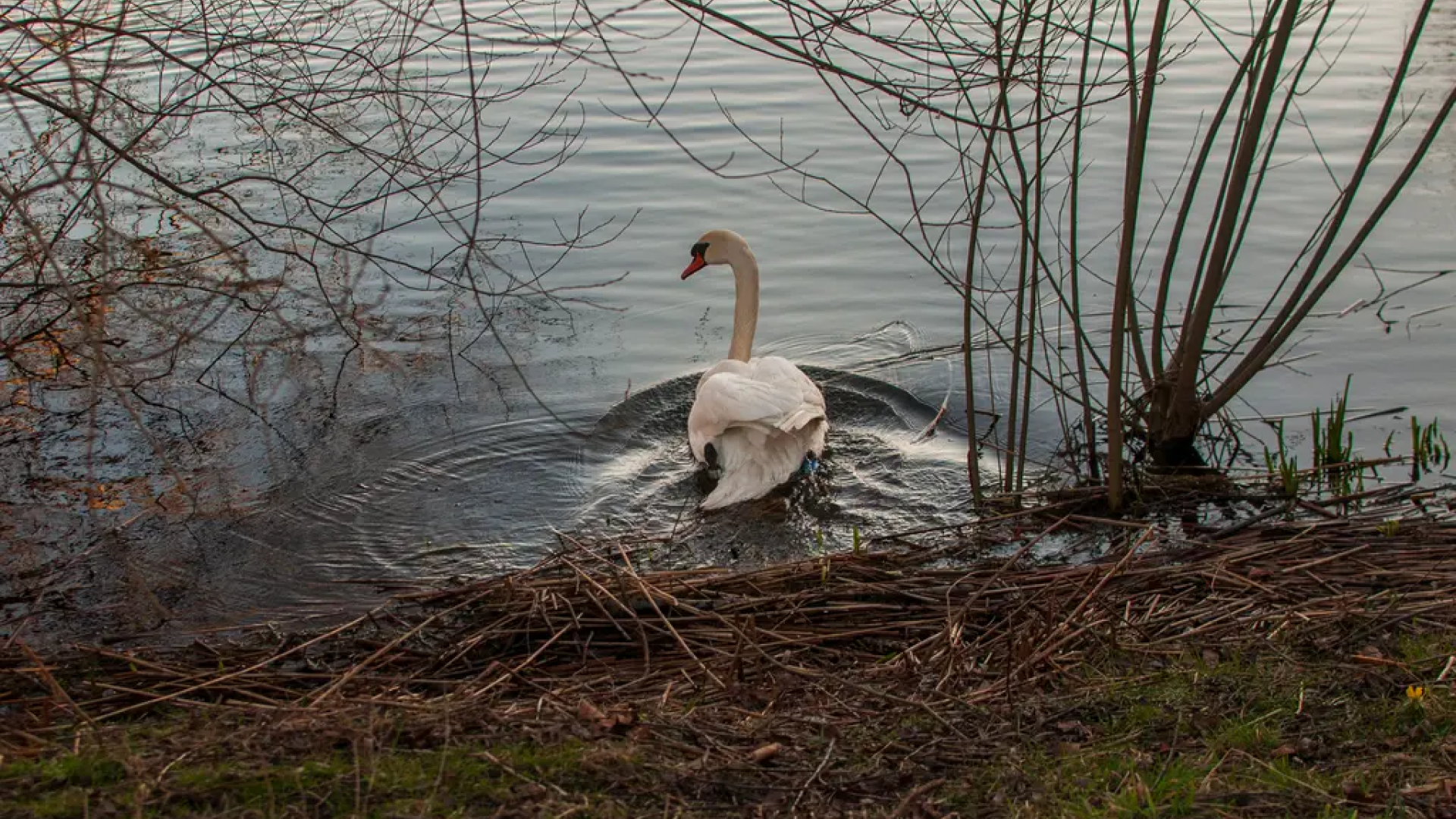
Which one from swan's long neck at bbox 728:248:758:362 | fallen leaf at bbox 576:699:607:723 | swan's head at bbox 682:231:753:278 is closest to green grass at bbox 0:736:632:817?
fallen leaf at bbox 576:699:607:723

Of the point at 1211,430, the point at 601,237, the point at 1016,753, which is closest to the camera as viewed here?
the point at 1016,753

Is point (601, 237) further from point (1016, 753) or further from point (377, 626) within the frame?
point (1016, 753)

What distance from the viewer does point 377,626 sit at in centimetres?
541

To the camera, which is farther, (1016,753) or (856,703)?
(856,703)

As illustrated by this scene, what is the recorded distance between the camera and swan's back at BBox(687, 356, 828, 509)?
305 inches

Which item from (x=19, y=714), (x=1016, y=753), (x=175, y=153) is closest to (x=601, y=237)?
(x=175, y=153)

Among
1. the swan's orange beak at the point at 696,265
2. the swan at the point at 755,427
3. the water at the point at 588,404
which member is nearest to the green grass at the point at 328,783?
the water at the point at 588,404

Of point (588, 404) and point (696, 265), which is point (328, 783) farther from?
point (696, 265)

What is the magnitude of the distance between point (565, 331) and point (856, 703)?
251 inches

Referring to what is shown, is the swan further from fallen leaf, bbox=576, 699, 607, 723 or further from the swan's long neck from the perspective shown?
fallen leaf, bbox=576, 699, 607, 723

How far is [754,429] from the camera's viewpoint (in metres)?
7.88

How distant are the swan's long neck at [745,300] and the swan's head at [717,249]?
40 mm

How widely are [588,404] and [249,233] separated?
3390mm

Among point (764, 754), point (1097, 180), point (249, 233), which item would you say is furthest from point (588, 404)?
point (1097, 180)
